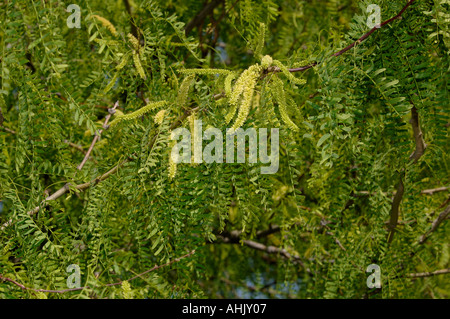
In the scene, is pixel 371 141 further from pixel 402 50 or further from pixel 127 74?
pixel 127 74

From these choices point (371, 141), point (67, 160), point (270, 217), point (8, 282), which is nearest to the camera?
point (8, 282)

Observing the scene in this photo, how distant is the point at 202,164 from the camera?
4.11ft

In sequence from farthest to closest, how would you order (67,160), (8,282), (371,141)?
(371,141)
(67,160)
(8,282)

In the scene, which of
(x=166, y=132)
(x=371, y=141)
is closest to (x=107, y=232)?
(x=166, y=132)

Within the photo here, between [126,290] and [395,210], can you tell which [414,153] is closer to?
[395,210]

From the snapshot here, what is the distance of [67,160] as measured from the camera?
1439 millimetres

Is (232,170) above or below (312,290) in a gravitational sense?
above

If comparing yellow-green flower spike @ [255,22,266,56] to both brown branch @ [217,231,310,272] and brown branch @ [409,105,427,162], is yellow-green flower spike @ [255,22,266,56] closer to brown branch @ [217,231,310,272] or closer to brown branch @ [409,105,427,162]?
brown branch @ [409,105,427,162]

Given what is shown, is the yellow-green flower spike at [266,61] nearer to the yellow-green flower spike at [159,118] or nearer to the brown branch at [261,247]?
the yellow-green flower spike at [159,118]

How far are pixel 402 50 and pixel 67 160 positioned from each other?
35.1 inches

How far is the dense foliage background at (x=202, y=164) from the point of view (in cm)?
116

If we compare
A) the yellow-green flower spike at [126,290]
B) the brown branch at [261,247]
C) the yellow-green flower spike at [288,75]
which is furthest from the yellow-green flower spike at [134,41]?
the brown branch at [261,247]

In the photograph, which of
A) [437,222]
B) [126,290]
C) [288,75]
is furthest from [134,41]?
[437,222]

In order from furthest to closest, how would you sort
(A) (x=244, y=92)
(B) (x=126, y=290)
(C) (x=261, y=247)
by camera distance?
(C) (x=261, y=247) < (B) (x=126, y=290) < (A) (x=244, y=92)
